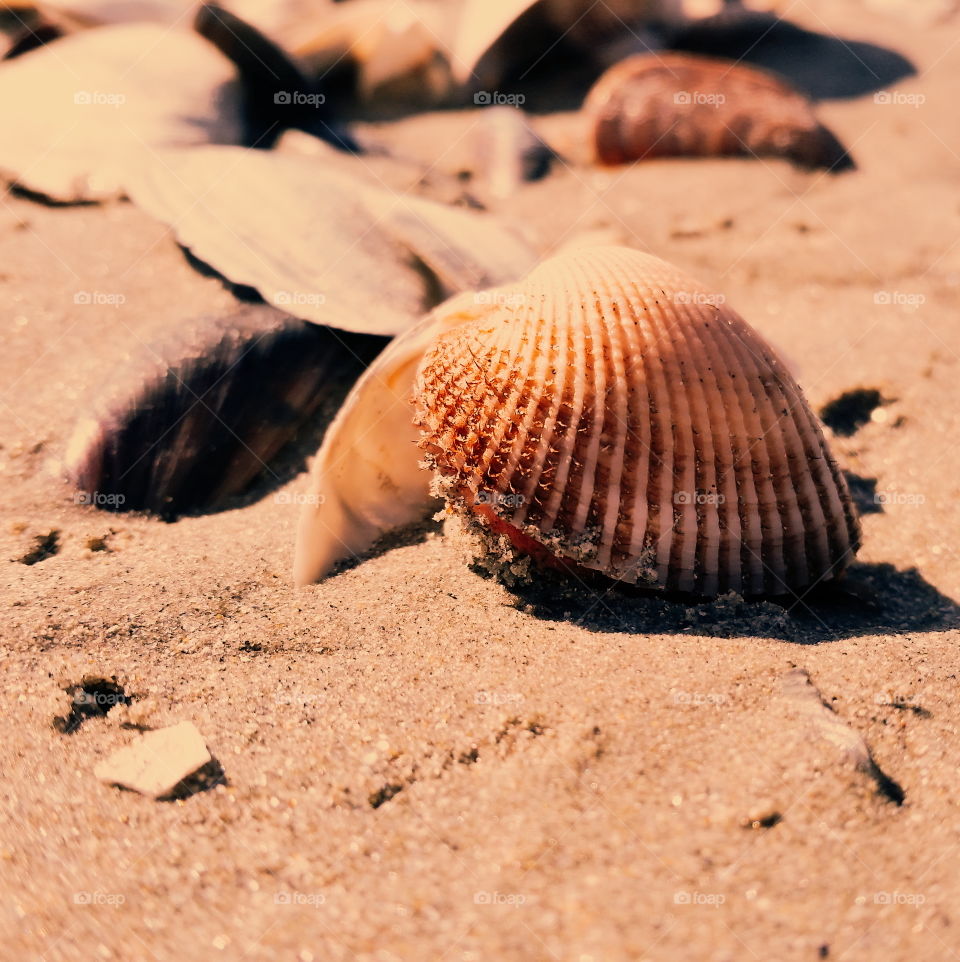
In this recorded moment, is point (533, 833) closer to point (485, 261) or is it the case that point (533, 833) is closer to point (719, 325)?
point (719, 325)

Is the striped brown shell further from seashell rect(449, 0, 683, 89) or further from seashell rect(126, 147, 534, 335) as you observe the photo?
seashell rect(449, 0, 683, 89)

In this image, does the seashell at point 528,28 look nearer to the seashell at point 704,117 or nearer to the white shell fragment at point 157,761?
the seashell at point 704,117

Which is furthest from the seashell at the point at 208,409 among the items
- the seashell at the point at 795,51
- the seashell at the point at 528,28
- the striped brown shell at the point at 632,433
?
the seashell at the point at 795,51

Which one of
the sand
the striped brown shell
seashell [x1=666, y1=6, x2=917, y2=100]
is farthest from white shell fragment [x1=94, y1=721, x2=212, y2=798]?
seashell [x1=666, y1=6, x2=917, y2=100]

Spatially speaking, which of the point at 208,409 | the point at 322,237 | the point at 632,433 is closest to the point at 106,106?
the point at 322,237

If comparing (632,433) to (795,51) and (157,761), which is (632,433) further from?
(795,51)
